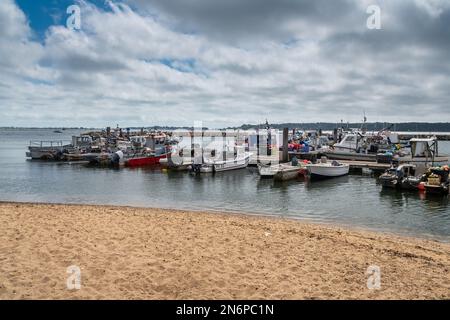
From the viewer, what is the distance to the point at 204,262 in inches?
354

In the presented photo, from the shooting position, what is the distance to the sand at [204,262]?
7.31 m

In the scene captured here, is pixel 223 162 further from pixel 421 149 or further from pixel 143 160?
pixel 421 149

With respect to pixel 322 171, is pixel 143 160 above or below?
above

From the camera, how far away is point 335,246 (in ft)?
36.1

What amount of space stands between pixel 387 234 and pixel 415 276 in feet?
21.9

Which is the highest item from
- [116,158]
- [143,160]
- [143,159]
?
[116,158]

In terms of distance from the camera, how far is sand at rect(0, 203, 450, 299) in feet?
24.0

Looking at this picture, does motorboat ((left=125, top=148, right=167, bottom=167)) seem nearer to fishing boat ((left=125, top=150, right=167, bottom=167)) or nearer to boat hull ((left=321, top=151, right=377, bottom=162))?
fishing boat ((left=125, top=150, right=167, bottom=167))

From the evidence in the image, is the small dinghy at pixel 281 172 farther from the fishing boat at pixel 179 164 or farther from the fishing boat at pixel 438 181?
the fishing boat at pixel 438 181

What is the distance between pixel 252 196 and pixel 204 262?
15668mm

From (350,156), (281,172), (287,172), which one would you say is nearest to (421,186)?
(287,172)

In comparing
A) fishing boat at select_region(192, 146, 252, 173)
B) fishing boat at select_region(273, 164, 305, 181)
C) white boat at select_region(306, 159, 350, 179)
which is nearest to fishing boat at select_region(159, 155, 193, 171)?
fishing boat at select_region(192, 146, 252, 173)
